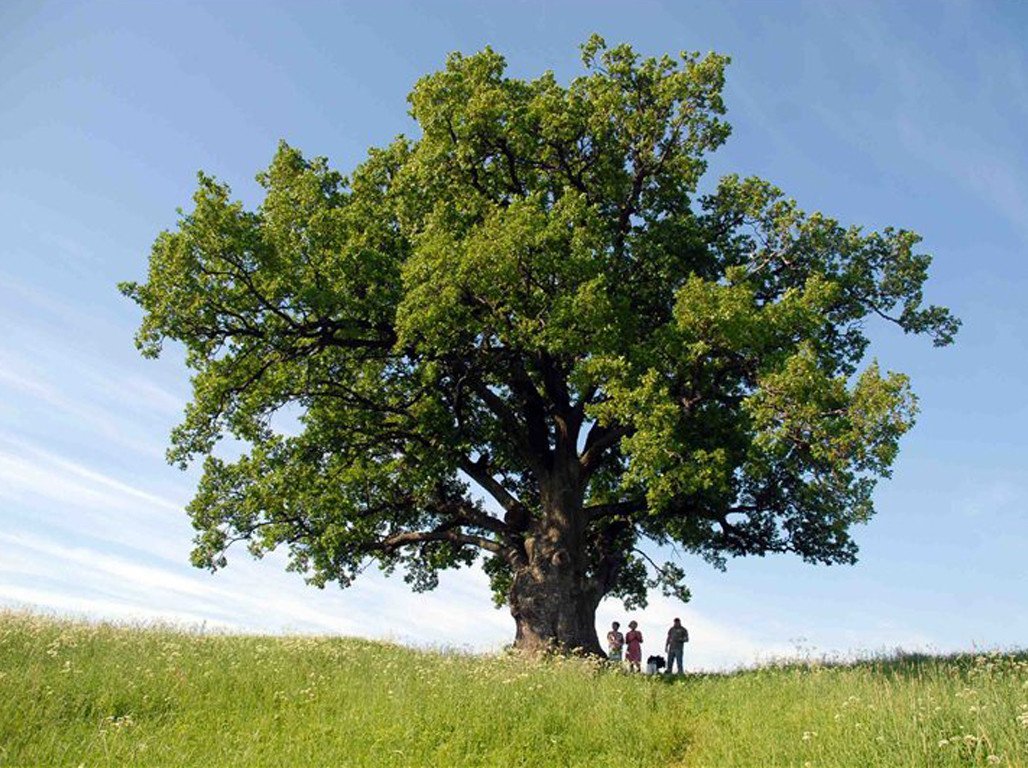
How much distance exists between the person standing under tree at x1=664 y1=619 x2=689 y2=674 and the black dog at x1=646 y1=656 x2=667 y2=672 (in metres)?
0.81

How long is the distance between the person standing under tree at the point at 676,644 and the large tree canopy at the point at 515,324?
2823mm

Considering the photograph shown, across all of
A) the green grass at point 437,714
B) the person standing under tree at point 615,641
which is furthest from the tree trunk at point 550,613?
the green grass at point 437,714

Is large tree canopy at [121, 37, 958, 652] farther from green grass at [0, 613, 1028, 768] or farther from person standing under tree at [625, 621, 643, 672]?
green grass at [0, 613, 1028, 768]

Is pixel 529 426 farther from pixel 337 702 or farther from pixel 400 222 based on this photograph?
pixel 337 702

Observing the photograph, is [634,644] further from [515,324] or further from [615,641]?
[515,324]

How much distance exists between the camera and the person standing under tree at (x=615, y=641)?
3027cm

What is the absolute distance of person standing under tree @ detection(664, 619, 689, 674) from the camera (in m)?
30.0

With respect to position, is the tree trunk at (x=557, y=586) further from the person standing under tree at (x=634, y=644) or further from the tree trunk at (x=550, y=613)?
the person standing under tree at (x=634, y=644)

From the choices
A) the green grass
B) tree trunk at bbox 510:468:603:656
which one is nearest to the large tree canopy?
tree trunk at bbox 510:468:603:656

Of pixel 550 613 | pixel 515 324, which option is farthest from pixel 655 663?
pixel 515 324

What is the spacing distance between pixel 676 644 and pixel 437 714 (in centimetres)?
1631

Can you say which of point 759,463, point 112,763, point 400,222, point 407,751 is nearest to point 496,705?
point 407,751

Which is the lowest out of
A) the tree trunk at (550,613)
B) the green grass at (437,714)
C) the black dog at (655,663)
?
the green grass at (437,714)

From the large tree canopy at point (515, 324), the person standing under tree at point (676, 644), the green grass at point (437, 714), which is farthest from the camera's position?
the person standing under tree at point (676, 644)
